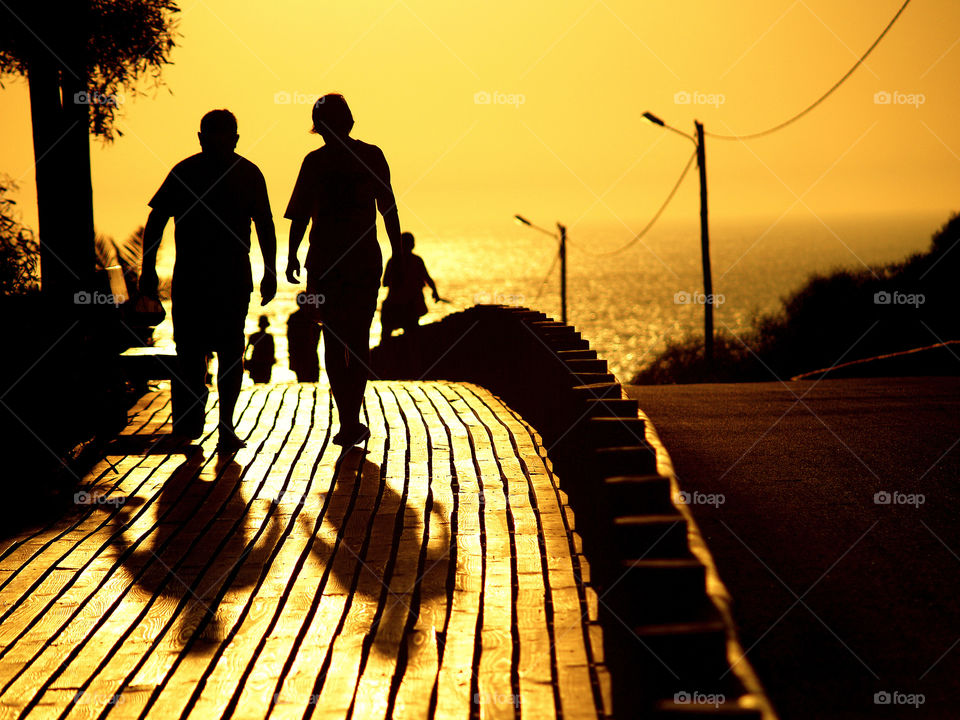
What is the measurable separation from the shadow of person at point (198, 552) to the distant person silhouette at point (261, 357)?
12.4m

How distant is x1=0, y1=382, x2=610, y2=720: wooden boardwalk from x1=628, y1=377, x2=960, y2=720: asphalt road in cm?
150

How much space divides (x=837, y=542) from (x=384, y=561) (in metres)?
3.82

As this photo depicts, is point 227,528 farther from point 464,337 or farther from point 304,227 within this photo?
point 464,337

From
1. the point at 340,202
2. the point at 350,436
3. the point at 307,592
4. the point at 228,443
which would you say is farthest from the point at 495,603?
the point at 340,202

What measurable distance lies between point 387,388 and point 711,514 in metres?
3.81

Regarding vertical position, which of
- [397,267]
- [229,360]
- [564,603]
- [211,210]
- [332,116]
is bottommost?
[564,603]

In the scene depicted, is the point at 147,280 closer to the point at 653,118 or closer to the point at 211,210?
the point at 211,210

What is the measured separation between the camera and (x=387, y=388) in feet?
33.9

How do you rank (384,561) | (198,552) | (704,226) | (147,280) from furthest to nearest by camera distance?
1. (704,226)
2. (147,280)
3. (198,552)
4. (384,561)

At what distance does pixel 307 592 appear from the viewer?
4.29 metres

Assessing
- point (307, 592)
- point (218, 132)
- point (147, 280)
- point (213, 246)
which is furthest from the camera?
point (147, 280)

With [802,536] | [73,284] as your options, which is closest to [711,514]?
[802,536]

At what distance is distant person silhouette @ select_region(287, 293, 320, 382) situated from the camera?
16.5m

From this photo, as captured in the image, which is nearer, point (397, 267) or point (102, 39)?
point (397, 267)
